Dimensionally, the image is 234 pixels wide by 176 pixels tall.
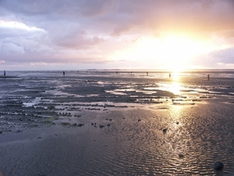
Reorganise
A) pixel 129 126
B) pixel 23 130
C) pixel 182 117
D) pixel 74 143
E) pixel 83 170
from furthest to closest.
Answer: pixel 182 117 → pixel 129 126 → pixel 23 130 → pixel 74 143 → pixel 83 170

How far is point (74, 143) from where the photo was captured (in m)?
13.0

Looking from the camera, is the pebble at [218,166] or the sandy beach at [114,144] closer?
the pebble at [218,166]

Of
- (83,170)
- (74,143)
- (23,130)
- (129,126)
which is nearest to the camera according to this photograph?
(83,170)

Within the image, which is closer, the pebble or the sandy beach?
the pebble

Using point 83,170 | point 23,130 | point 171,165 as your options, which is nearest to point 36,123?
point 23,130

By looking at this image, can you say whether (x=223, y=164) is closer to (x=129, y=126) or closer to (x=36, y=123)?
(x=129, y=126)

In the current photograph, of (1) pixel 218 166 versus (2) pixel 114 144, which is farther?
(2) pixel 114 144

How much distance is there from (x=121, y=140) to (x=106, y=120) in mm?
5235

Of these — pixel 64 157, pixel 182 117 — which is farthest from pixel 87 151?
pixel 182 117

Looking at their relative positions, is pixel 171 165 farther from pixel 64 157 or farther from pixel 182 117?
pixel 182 117

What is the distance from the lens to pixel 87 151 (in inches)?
464

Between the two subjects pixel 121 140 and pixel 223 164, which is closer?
pixel 223 164

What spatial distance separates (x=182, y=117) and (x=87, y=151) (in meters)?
10.8

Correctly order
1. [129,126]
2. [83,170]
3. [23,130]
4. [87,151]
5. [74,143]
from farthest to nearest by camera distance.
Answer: [129,126], [23,130], [74,143], [87,151], [83,170]
